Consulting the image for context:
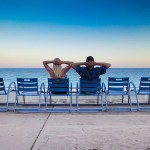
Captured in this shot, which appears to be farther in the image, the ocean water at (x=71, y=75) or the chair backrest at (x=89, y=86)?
the ocean water at (x=71, y=75)

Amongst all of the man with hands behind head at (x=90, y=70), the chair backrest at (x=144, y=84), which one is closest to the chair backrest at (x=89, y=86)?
the man with hands behind head at (x=90, y=70)

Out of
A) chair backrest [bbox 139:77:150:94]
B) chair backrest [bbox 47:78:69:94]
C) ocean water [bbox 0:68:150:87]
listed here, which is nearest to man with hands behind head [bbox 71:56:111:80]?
chair backrest [bbox 47:78:69:94]

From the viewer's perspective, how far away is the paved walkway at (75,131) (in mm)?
4363

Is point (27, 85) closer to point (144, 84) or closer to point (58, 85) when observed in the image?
point (58, 85)

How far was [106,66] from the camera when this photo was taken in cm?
801

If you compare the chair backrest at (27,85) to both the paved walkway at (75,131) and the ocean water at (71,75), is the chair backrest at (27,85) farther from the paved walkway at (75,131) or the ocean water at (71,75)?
the ocean water at (71,75)

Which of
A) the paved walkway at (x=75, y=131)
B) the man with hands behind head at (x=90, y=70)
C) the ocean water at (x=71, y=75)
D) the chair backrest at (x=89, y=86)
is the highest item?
the man with hands behind head at (x=90, y=70)

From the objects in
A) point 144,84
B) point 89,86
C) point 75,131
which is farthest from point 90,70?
point 75,131

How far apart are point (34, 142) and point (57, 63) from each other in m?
4.05

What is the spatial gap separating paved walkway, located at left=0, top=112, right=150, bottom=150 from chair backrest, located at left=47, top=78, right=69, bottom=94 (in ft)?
2.62

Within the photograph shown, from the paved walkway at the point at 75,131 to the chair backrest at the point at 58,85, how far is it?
80cm

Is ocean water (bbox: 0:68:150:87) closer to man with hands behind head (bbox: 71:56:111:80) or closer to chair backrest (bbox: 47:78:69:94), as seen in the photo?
man with hands behind head (bbox: 71:56:111:80)

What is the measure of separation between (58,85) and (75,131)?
2547 millimetres

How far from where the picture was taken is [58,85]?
300 inches
